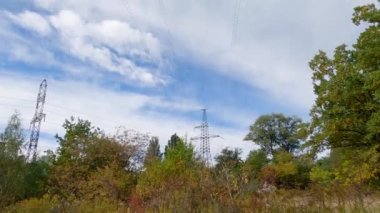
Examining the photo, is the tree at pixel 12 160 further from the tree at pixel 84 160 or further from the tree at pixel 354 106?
the tree at pixel 354 106

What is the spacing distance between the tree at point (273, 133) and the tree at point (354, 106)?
2334 inches

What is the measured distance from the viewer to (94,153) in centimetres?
2825

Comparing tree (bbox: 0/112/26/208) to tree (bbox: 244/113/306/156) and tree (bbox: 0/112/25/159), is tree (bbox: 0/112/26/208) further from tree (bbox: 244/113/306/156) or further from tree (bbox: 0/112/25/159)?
tree (bbox: 244/113/306/156)

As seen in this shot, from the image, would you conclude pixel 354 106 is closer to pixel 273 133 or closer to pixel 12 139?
pixel 12 139

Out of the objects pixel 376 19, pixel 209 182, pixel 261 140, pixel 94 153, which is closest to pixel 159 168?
pixel 209 182

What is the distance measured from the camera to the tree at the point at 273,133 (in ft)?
279

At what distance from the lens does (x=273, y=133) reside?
85.8 meters

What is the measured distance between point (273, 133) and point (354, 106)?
205ft

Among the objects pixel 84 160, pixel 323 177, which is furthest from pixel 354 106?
pixel 84 160

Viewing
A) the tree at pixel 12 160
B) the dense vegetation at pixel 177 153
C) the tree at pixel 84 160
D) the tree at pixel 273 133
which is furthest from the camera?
the tree at pixel 273 133

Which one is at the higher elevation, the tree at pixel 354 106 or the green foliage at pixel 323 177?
the tree at pixel 354 106

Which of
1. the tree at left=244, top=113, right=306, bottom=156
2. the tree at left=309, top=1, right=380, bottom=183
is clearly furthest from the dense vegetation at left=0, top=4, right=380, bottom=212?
the tree at left=244, top=113, right=306, bottom=156

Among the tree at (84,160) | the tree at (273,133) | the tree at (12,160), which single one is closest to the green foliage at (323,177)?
the tree at (84,160)

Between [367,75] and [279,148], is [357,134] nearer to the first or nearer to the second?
[367,75]
